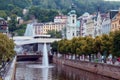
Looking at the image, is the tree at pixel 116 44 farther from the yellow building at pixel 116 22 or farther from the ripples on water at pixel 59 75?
the yellow building at pixel 116 22

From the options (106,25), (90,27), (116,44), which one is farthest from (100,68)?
(90,27)

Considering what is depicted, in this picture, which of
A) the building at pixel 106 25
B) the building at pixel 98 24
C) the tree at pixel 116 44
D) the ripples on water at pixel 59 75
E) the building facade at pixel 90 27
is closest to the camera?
the tree at pixel 116 44

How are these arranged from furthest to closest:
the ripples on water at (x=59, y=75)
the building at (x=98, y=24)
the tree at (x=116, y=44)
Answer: the building at (x=98, y=24) → the ripples on water at (x=59, y=75) → the tree at (x=116, y=44)

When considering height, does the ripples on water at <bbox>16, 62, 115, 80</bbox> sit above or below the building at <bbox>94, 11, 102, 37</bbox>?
below

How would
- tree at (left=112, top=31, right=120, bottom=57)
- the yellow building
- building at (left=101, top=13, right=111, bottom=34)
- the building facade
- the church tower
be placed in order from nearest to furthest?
tree at (left=112, top=31, right=120, bottom=57)
the yellow building
building at (left=101, top=13, right=111, bottom=34)
the building facade
the church tower

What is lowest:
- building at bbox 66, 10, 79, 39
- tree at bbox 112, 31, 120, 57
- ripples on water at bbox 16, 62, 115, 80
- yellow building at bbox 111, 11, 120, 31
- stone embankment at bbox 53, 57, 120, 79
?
ripples on water at bbox 16, 62, 115, 80

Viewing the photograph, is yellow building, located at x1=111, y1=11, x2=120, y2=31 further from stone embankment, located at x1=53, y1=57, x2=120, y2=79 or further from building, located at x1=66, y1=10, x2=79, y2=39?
building, located at x1=66, y1=10, x2=79, y2=39

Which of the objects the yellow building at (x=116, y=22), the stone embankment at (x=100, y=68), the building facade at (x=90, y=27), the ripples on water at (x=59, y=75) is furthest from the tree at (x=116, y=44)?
the building facade at (x=90, y=27)

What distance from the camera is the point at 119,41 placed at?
5078 cm

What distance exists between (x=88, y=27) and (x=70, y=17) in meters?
23.2

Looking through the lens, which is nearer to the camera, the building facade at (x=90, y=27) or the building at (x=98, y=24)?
the building at (x=98, y=24)

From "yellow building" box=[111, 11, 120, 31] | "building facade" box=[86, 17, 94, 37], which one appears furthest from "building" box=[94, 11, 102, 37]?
"yellow building" box=[111, 11, 120, 31]

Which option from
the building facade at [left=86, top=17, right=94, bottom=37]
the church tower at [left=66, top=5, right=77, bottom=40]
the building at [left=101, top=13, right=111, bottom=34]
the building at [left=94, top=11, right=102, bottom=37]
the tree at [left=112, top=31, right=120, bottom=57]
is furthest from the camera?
the church tower at [left=66, top=5, right=77, bottom=40]

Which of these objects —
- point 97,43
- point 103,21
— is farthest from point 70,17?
point 97,43
